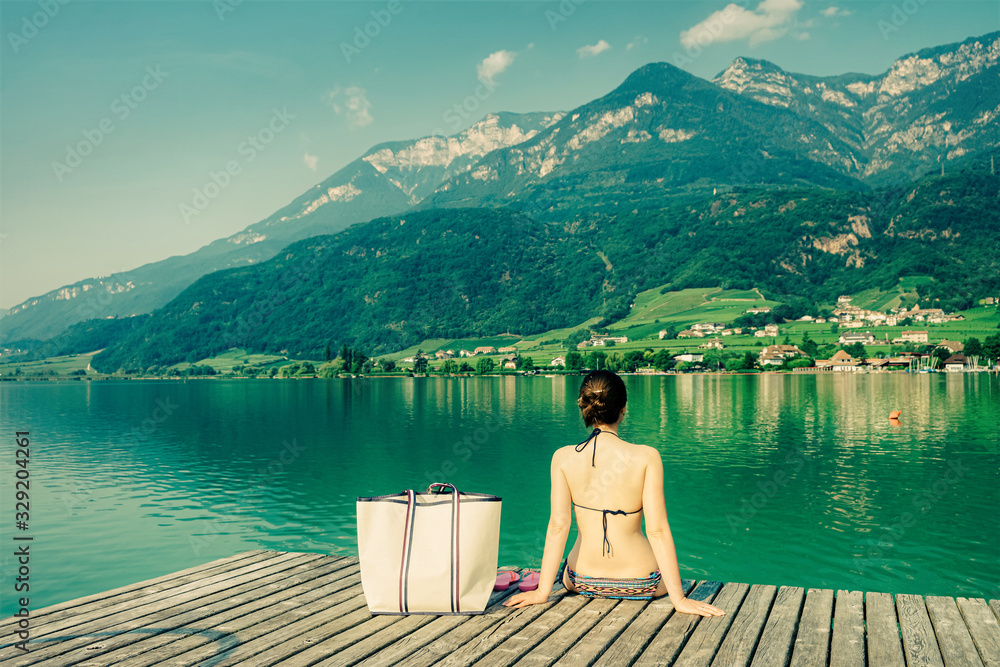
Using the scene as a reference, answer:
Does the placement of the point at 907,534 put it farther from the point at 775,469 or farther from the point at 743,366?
the point at 743,366

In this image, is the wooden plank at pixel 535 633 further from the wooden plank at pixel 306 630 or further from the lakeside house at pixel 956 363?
the lakeside house at pixel 956 363

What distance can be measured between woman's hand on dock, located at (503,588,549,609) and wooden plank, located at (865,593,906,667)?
2919mm

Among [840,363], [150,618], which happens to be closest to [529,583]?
[150,618]

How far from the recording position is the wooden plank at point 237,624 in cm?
573

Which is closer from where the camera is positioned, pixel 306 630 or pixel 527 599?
pixel 306 630

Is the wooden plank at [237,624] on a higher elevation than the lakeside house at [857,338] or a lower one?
lower

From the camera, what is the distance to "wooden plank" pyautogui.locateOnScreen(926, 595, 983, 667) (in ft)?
18.2

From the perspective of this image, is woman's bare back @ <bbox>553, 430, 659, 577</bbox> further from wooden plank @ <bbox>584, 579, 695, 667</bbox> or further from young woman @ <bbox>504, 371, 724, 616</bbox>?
wooden plank @ <bbox>584, 579, 695, 667</bbox>

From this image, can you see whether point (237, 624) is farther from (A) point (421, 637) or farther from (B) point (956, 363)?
(B) point (956, 363)

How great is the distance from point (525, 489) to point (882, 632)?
22.7 m

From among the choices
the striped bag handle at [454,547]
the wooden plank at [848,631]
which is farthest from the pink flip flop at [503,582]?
the wooden plank at [848,631]

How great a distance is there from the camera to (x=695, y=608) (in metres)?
6.45
